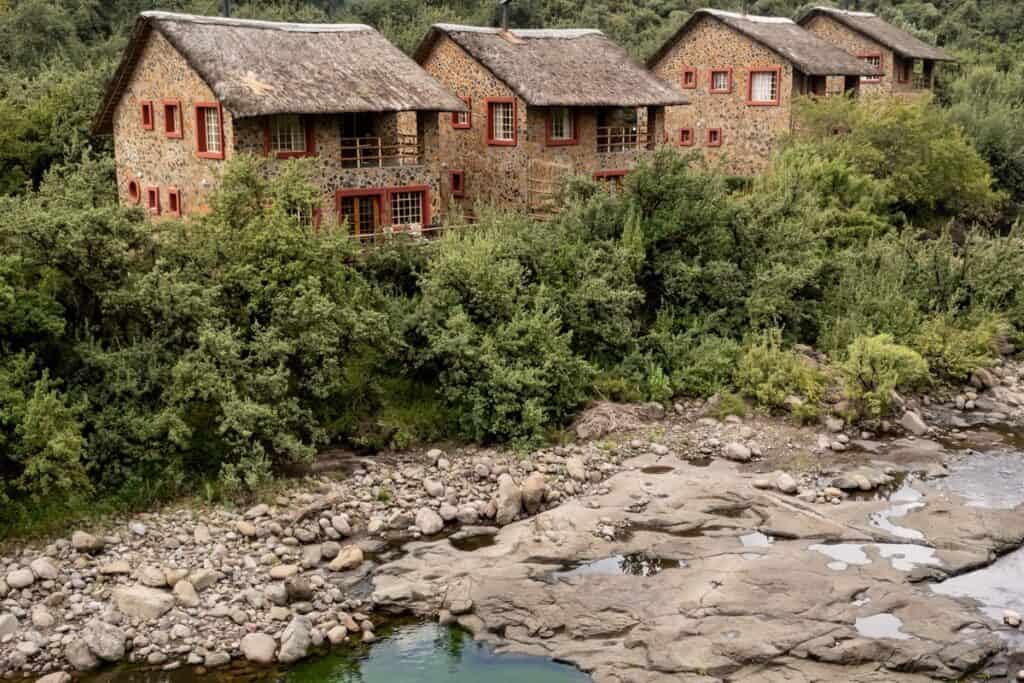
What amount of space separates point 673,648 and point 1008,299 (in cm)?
2230

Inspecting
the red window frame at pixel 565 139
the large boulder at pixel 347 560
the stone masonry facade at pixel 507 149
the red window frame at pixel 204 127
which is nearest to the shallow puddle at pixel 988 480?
the large boulder at pixel 347 560

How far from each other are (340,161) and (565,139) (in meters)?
8.93

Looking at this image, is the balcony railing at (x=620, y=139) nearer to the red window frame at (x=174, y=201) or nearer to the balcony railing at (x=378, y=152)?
the balcony railing at (x=378, y=152)

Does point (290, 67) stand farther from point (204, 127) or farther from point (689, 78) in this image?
point (689, 78)

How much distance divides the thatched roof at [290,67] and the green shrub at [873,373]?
45.1 ft

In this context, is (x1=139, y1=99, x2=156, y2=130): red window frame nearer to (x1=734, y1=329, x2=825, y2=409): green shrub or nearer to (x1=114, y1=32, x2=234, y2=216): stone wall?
(x1=114, y1=32, x2=234, y2=216): stone wall

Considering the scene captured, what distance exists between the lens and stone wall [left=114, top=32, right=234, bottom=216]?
30.8 m

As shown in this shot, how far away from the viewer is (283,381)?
22.8m

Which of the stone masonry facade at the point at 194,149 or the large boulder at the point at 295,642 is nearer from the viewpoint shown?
the large boulder at the point at 295,642

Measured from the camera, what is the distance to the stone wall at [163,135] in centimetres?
3077

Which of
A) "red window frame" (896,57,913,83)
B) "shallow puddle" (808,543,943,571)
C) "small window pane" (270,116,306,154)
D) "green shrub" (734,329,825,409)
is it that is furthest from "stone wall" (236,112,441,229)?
"red window frame" (896,57,913,83)

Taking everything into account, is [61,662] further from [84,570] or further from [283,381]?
[283,381]

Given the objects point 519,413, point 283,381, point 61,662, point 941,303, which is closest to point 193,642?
point 61,662

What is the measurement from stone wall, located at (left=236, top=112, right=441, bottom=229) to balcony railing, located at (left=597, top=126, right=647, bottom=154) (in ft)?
23.8
